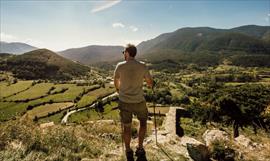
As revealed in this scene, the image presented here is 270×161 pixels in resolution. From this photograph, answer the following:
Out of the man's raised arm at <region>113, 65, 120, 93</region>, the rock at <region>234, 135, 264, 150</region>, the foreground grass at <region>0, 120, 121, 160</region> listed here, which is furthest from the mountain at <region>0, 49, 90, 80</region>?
the man's raised arm at <region>113, 65, 120, 93</region>

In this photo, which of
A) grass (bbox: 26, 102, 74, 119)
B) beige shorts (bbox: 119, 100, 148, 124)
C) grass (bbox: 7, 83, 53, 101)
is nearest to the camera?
beige shorts (bbox: 119, 100, 148, 124)

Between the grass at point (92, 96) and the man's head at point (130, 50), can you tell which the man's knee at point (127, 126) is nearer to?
the man's head at point (130, 50)

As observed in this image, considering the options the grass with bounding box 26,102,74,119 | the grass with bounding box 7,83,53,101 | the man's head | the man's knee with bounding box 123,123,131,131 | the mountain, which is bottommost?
the grass with bounding box 26,102,74,119

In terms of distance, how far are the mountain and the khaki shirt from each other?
427 ft

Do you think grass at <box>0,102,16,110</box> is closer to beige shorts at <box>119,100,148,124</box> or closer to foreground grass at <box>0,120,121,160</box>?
foreground grass at <box>0,120,121,160</box>

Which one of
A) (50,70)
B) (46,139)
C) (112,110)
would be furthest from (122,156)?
(50,70)

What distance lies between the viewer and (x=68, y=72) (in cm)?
15775

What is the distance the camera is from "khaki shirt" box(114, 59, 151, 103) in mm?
5281

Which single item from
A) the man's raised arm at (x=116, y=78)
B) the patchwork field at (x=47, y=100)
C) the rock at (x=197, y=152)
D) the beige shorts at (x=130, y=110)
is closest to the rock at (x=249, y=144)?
the rock at (x=197, y=152)

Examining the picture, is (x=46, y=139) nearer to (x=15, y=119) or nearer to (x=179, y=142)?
(x=15, y=119)

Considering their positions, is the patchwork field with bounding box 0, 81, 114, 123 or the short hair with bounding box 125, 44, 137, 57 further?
the patchwork field with bounding box 0, 81, 114, 123

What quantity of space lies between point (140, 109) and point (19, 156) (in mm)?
2750

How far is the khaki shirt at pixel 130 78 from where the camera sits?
5.28 m

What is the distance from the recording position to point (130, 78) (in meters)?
5.30
